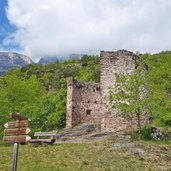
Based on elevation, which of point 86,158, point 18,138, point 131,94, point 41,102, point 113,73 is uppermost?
point 113,73

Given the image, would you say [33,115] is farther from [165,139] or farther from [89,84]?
[165,139]

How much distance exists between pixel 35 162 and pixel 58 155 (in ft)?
7.03

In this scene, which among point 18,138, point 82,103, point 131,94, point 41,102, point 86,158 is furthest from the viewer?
point 41,102

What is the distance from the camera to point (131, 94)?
2784 cm

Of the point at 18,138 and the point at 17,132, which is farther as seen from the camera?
the point at 17,132

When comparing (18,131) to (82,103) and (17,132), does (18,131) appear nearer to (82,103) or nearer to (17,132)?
(17,132)

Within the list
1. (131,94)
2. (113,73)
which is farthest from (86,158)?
(113,73)

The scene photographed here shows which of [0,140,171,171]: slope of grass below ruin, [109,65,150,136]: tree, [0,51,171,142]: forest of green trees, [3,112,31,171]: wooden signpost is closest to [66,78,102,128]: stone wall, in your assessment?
[0,51,171,142]: forest of green trees

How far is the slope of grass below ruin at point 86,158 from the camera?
58.0 ft

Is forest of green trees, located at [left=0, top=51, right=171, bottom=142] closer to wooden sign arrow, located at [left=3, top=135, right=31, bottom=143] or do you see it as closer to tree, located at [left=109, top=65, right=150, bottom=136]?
tree, located at [left=109, top=65, right=150, bottom=136]

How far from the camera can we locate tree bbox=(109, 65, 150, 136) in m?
27.7

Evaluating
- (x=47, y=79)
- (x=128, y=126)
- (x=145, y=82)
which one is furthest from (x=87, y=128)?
(x=47, y=79)

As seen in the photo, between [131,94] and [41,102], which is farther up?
[131,94]

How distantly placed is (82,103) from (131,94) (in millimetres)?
8884
